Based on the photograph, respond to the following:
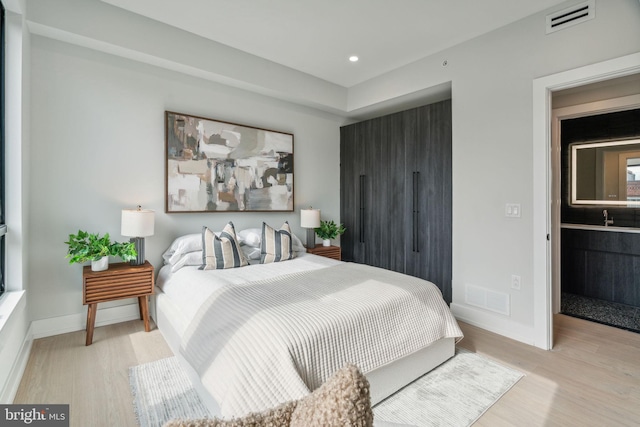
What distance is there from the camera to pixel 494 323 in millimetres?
3057

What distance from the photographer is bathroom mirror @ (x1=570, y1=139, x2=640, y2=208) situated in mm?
3916

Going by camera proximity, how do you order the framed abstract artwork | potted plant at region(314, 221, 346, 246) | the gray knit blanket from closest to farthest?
the gray knit blanket
the framed abstract artwork
potted plant at region(314, 221, 346, 246)

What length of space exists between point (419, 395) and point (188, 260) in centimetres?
234

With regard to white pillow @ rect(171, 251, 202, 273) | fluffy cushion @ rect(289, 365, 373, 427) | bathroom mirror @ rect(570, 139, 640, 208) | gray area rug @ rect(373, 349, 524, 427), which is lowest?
gray area rug @ rect(373, 349, 524, 427)

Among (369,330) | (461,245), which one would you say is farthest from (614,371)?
(369,330)

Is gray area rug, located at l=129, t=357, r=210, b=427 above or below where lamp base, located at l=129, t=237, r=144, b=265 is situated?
below

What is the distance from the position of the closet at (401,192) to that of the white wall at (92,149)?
1956 millimetres

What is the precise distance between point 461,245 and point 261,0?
9.88 feet

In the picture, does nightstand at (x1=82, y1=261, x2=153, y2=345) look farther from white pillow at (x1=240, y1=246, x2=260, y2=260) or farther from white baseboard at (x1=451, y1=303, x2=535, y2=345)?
white baseboard at (x1=451, y1=303, x2=535, y2=345)

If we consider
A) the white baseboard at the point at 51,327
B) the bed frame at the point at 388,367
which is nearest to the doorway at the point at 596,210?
the bed frame at the point at 388,367

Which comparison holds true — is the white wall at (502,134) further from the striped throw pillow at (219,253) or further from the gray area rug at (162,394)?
the gray area rug at (162,394)

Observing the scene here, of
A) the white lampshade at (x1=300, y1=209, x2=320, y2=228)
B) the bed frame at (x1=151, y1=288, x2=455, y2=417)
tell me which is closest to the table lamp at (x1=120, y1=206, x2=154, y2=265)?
the bed frame at (x1=151, y1=288, x2=455, y2=417)

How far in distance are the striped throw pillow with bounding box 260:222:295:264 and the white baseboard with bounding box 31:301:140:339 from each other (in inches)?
55.4

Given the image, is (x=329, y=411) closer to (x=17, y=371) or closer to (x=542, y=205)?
(x=17, y=371)
